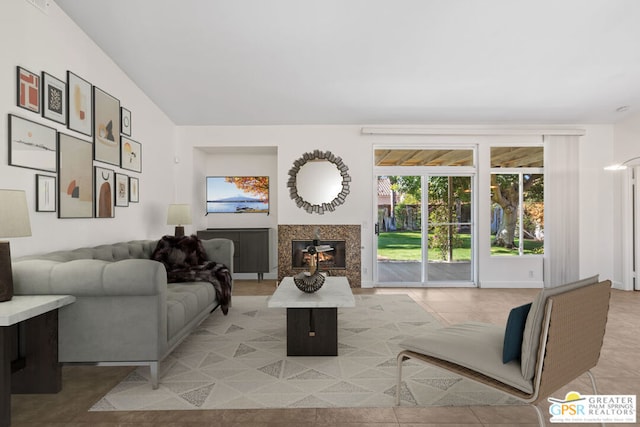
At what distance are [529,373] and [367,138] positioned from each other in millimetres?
4675

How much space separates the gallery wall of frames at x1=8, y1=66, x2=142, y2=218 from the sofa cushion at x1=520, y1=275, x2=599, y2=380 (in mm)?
3396

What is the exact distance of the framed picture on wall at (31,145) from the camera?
2.70 meters

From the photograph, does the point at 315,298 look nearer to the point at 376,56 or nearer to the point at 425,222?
the point at 376,56

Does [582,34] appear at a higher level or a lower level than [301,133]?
higher

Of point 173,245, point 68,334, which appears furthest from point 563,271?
point 68,334

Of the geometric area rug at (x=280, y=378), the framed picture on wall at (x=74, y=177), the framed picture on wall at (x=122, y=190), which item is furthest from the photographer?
the framed picture on wall at (x=122, y=190)

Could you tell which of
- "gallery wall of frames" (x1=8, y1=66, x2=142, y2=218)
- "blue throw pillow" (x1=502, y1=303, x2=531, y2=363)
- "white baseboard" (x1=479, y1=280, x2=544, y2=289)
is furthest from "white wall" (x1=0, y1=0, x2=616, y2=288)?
"blue throw pillow" (x1=502, y1=303, x2=531, y2=363)

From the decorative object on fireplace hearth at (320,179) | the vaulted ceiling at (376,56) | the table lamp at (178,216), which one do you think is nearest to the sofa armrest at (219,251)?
the table lamp at (178,216)

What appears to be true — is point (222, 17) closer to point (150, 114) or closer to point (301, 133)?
point (150, 114)

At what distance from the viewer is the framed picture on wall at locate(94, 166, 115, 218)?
12.3ft

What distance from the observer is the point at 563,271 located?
5895mm

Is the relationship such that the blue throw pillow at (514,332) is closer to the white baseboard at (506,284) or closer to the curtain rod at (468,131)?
the curtain rod at (468,131)

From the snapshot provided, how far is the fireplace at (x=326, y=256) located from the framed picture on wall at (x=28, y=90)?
12.3 ft

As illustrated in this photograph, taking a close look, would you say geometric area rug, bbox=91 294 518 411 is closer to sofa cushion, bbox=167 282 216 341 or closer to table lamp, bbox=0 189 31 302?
sofa cushion, bbox=167 282 216 341
